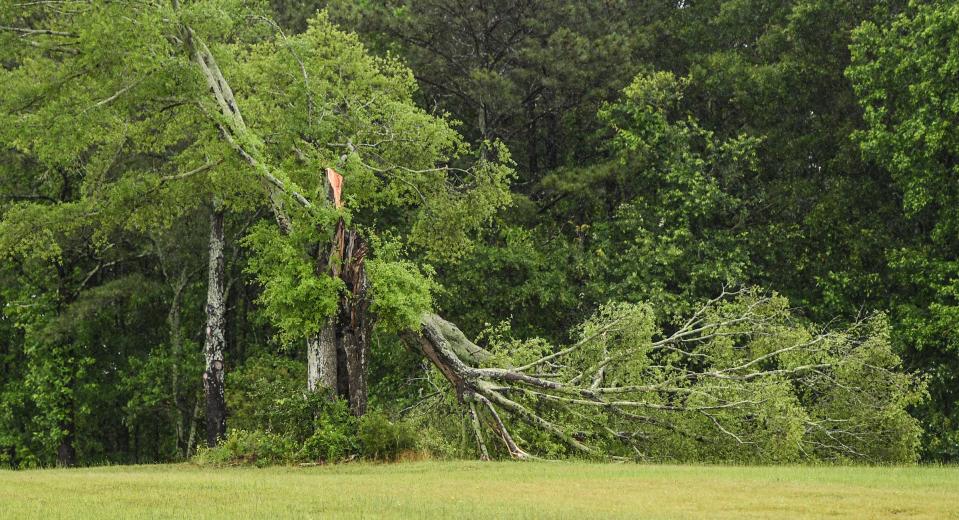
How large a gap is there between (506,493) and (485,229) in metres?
17.6

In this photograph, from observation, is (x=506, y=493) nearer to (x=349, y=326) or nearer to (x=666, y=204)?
(x=349, y=326)

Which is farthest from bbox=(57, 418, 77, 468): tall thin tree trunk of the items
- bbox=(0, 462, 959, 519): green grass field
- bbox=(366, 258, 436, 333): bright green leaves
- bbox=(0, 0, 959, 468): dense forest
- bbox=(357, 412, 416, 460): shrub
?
bbox=(0, 462, 959, 519): green grass field

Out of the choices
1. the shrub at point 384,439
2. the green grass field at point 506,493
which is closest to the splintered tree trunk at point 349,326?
the shrub at point 384,439

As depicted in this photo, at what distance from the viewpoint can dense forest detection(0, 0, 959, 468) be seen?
1875 cm

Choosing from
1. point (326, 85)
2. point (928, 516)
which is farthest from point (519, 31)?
point (928, 516)

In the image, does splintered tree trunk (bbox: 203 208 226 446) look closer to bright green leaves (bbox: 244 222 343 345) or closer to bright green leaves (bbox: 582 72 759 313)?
bright green leaves (bbox: 244 222 343 345)

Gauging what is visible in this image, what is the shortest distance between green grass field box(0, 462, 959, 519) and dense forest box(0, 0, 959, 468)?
3611mm

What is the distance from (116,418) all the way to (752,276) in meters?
21.6

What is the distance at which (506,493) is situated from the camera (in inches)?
450

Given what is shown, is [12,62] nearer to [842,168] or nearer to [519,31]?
[519,31]

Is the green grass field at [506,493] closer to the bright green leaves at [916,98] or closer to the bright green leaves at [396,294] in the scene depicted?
the bright green leaves at [396,294]

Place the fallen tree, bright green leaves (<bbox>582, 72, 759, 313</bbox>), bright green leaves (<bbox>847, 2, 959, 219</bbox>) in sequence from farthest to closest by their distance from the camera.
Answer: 1. bright green leaves (<bbox>582, 72, 759, 313</bbox>)
2. bright green leaves (<bbox>847, 2, 959, 219</bbox>)
3. the fallen tree

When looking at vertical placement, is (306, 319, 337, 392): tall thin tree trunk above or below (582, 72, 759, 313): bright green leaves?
below

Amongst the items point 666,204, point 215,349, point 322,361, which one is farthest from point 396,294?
point 666,204
